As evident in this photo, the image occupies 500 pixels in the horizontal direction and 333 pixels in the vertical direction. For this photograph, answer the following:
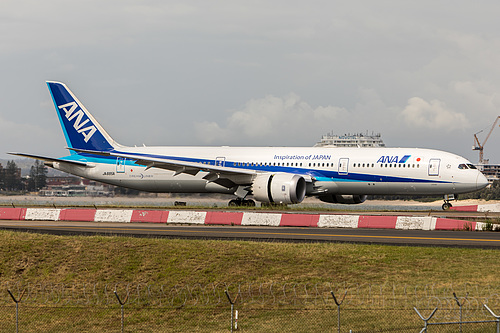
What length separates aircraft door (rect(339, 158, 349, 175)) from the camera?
4488 cm

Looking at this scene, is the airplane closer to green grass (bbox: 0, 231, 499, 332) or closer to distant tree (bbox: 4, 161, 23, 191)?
green grass (bbox: 0, 231, 499, 332)

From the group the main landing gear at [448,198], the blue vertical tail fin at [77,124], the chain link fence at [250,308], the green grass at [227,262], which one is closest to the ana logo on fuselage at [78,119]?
the blue vertical tail fin at [77,124]

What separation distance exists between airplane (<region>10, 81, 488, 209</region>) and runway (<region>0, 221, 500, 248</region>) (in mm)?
11632

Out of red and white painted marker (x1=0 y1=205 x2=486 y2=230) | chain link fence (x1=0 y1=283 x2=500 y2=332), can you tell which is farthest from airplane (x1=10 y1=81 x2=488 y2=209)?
chain link fence (x1=0 y1=283 x2=500 y2=332)

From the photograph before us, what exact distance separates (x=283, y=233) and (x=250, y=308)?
11.0m

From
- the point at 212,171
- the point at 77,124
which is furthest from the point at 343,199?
the point at 77,124

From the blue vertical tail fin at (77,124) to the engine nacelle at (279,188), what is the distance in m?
15.4

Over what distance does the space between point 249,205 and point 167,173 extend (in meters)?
7.62

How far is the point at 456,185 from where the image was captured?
4266 cm

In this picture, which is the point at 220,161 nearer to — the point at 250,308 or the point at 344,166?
the point at 344,166

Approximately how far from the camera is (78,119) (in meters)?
53.9

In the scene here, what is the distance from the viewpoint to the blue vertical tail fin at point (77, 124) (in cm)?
5369

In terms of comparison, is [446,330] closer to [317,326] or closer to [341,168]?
[317,326]

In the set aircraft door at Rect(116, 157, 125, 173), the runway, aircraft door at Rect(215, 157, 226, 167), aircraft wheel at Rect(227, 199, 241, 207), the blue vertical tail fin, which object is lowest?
the runway
